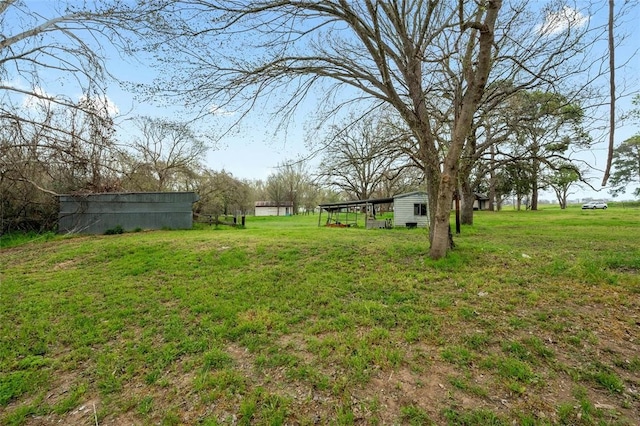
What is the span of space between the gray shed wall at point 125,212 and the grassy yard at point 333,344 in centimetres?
839

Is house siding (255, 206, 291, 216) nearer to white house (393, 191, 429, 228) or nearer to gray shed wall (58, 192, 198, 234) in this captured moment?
white house (393, 191, 429, 228)

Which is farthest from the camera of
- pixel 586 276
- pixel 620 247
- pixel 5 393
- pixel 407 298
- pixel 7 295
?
pixel 620 247

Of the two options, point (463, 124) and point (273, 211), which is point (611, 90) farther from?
point (273, 211)

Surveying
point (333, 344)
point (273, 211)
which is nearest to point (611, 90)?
point (333, 344)

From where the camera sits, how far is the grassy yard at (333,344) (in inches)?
98.7

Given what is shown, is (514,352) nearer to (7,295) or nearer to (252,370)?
(252,370)

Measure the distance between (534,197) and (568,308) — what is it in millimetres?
35874

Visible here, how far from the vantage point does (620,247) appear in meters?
7.70

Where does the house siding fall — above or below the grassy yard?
above

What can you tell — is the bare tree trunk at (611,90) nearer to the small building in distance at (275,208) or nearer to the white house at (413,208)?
the white house at (413,208)

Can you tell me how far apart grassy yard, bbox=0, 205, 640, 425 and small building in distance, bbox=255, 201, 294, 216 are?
4540cm

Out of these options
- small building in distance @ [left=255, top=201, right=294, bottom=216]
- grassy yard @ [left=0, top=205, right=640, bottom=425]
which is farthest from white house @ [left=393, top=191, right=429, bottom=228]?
small building in distance @ [left=255, top=201, right=294, bottom=216]

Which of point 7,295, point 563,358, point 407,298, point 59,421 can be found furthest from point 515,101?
point 7,295

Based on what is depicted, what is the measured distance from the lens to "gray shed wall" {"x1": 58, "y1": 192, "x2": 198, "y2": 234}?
43.9 ft
